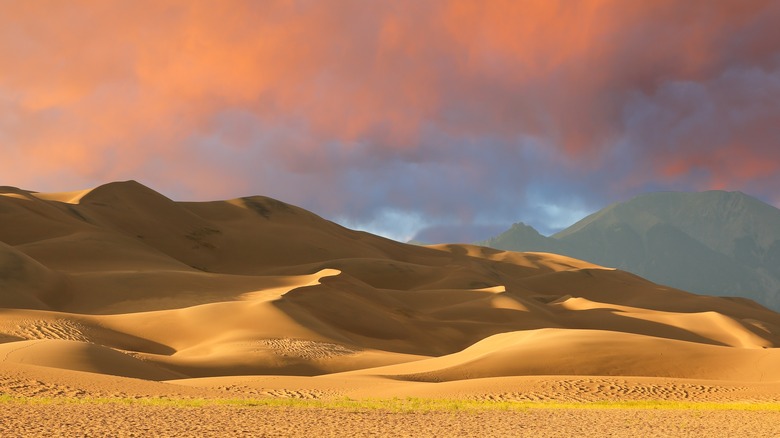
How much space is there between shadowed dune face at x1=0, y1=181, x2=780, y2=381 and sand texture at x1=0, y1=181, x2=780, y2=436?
17 centimetres

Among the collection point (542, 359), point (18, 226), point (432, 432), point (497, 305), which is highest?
point (18, 226)

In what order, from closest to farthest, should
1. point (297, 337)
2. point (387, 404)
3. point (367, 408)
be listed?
point (367, 408) → point (387, 404) → point (297, 337)

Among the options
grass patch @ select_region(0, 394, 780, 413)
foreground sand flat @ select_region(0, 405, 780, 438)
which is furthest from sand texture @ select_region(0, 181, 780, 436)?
grass patch @ select_region(0, 394, 780, 413)

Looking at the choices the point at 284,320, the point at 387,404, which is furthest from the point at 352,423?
the point at 284,320

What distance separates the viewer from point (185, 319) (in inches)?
1898

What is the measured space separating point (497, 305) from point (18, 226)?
55.9 meters

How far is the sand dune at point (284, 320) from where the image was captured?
34.9m

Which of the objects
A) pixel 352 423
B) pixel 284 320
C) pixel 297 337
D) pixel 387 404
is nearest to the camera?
pixel 352 423

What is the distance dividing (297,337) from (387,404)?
23263 mm

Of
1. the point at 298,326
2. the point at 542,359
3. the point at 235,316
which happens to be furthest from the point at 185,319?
the point at 542,359

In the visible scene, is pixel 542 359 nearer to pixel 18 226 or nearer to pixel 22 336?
pixel 22 336

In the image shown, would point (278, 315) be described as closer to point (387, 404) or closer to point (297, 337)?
point (297, 337)

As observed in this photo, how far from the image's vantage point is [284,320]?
159 feet

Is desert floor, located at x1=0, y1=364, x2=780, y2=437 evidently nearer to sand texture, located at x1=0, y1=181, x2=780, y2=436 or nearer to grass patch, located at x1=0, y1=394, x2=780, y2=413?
grass patch, located at x1=0, y1=394, x2=780, y2=413
